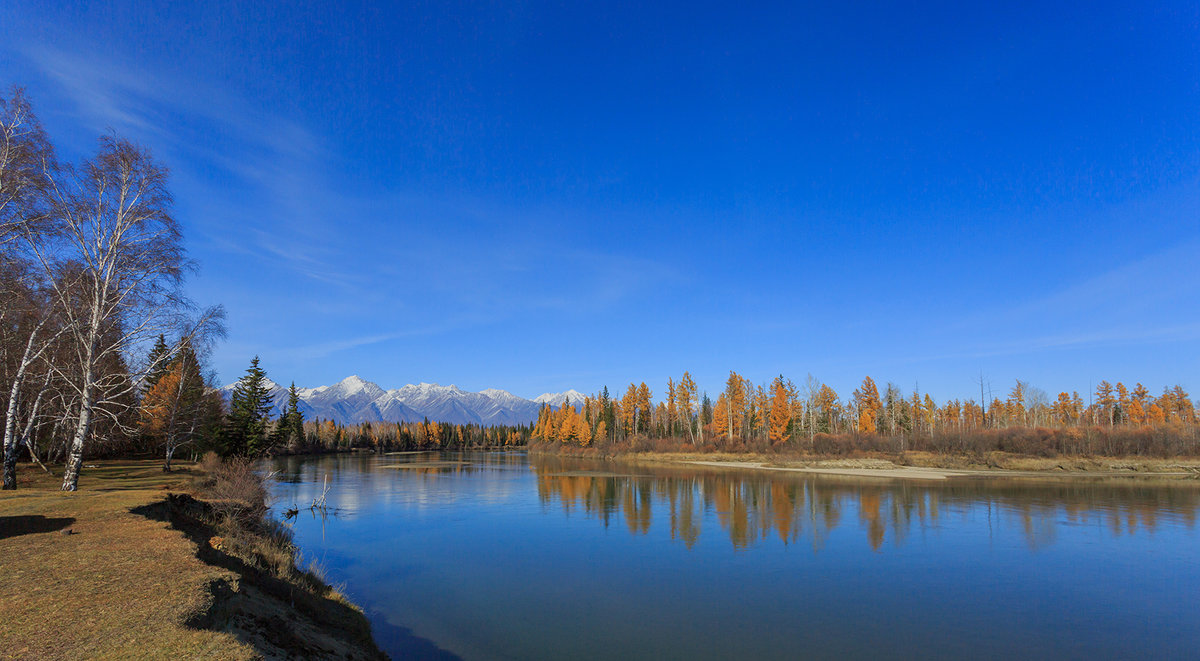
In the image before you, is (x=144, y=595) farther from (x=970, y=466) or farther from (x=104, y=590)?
(x=970, y=466)

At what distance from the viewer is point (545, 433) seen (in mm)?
125250

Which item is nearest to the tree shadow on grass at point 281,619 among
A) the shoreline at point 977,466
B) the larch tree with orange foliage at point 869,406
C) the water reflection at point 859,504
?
the water reflection at point 859,504

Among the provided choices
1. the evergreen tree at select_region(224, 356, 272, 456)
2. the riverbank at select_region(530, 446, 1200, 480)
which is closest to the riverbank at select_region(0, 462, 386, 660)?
the evergreen tree at select_region(224, 356, 272, 456)

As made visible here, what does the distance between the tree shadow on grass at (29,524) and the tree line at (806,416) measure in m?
73.4

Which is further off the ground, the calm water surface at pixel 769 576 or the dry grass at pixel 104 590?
the dry grass at pixel 104 590

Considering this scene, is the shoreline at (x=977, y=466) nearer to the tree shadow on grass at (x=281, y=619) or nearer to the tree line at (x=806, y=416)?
the tree line at (x=806, y=416)

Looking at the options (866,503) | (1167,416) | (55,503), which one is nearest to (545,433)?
(866,503)

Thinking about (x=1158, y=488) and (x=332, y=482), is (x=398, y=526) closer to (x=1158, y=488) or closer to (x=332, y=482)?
(x=332, y=482)

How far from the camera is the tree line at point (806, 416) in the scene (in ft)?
275

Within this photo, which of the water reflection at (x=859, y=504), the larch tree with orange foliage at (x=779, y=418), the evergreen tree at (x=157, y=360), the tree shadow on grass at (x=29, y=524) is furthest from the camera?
the larch tree with orange foliage at (x=779, y=418)

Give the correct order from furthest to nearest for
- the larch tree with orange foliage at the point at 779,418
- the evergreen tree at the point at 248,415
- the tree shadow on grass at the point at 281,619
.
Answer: the larch tree with orange foliage at the point at 779,418, the evergreen tree at the point at 248,415, the tree shadow on grass at the point at 281,619

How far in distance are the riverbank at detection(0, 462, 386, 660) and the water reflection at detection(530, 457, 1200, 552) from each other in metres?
15.5

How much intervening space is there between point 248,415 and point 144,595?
5726 cm

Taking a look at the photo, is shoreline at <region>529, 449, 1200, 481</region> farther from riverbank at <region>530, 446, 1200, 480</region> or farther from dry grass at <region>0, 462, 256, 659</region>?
dry grass at <region>0, 462, 256, 659</region>
